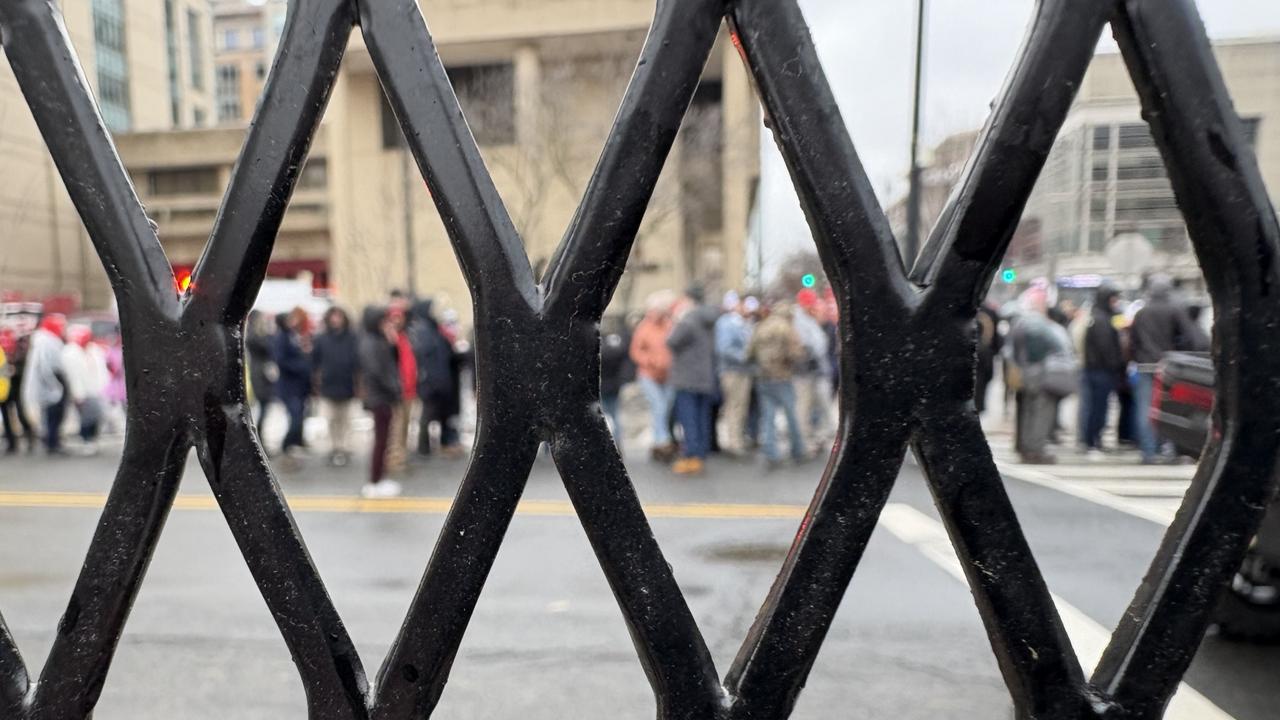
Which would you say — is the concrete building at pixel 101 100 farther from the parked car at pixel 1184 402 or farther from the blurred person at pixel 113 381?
the blurred person at pixel 113 381

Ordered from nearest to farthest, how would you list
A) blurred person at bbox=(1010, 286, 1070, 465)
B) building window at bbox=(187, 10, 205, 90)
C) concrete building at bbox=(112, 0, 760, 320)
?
1. building window at bbox=(187, 10, 205, 90)
2. blurred person at bbox=(1010, 286, 1070, 465)
3. concrete building at bbox=(112, 0, 760, 320)

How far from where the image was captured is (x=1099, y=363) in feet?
28.9

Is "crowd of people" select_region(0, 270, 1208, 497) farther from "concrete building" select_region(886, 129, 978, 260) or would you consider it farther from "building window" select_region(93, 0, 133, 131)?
"building window" select_region(93, 0, 133, 131)

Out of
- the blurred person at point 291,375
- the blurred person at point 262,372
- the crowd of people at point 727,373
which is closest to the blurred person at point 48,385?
the blurred person at point 262,372

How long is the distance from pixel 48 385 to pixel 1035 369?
11592mm

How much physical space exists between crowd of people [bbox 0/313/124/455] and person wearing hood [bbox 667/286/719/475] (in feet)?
22.8

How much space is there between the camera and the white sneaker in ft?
23.7

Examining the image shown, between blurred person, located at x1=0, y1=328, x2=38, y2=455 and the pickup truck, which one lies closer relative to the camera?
the pickup truck

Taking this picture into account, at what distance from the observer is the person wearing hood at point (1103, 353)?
8711mm

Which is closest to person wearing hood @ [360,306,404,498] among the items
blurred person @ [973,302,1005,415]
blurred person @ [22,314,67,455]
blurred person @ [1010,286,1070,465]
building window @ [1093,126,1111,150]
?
blurred person @ [22,314,67,455]

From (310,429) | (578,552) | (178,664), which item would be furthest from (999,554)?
(310,429)

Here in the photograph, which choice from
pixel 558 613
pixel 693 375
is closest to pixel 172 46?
pixel 558 613

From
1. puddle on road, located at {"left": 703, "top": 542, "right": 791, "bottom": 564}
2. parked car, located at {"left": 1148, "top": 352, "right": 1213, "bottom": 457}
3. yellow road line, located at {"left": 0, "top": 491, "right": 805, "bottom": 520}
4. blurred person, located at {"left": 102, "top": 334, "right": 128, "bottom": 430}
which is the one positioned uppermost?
parked car, located at {"left": 1148, "top": 352, "right": 1213, "bottom": 457}

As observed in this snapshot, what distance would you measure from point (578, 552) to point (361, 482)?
3.72 m
